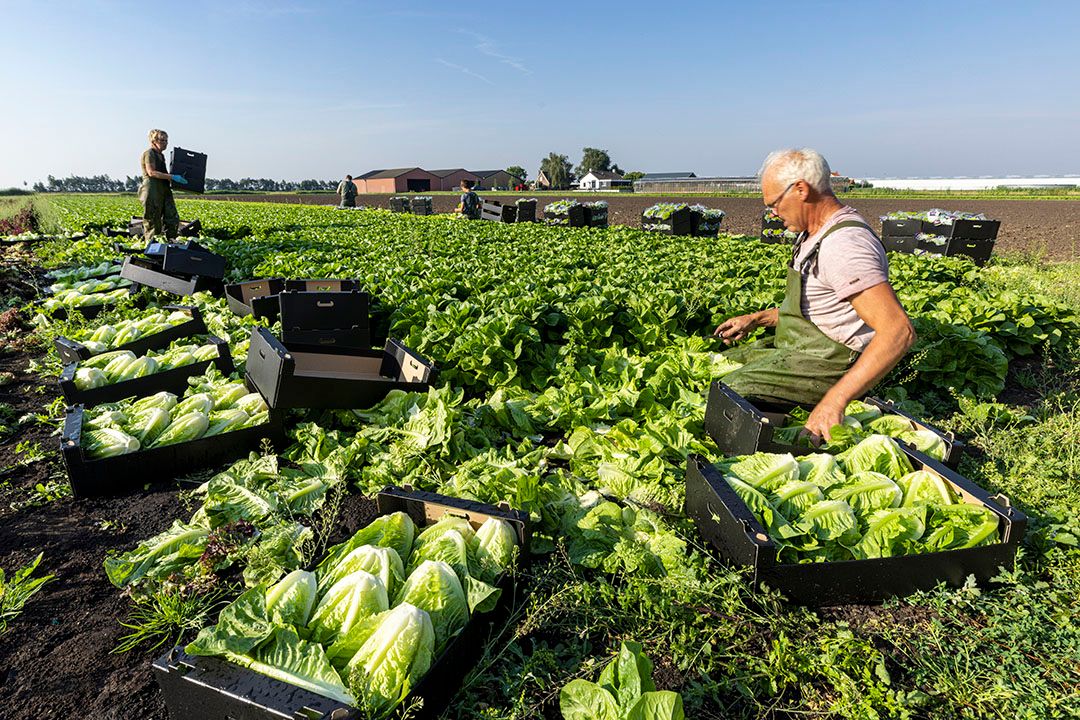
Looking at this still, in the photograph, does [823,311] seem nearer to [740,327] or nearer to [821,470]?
[740,327]

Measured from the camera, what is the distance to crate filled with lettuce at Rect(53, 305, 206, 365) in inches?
193

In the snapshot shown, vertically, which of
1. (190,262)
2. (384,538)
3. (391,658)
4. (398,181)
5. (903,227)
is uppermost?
(398,181)

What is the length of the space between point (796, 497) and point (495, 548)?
Result: 1.47 metres

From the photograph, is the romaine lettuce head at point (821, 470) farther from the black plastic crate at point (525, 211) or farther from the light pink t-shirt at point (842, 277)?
the black plastic crate at point (525, 211)

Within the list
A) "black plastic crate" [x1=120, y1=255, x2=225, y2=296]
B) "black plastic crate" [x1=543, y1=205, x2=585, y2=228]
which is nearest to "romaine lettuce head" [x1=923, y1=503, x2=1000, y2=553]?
"black plastic crate" [x1=120, y1=255, x2=225, y2=296]

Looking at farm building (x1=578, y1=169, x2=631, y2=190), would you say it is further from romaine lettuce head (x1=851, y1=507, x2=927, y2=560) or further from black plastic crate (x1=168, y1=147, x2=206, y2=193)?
romaine lettuce head (x1=851, y1=507, x2=927, y2=560)

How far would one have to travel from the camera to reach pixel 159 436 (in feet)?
12.0

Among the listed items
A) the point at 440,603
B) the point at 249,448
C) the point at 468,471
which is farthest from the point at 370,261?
the point at 440,603

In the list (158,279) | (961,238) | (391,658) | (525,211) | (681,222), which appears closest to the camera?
(391,658)

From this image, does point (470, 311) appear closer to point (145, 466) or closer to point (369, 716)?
point (145, 466)

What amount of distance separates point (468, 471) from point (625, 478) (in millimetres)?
A: 954

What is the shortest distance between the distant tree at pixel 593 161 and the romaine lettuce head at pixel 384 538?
139 m

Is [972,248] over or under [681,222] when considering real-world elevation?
under

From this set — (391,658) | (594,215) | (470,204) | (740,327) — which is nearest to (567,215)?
(594,215)
